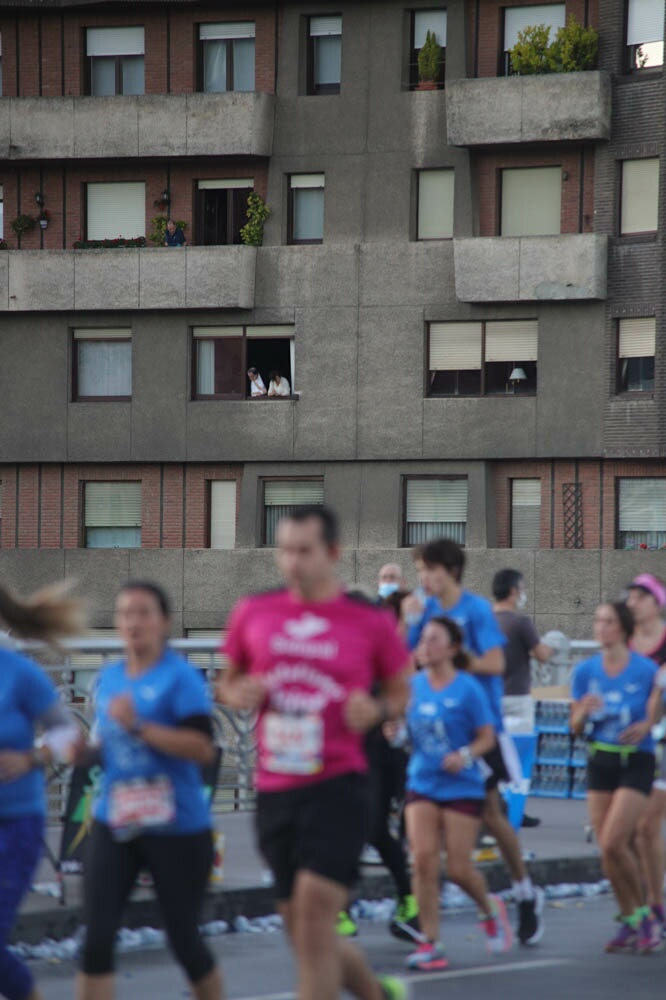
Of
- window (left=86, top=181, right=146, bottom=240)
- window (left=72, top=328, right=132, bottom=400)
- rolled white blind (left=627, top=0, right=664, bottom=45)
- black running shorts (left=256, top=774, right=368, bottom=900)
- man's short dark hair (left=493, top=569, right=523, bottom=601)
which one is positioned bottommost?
black running shorts (left=256, top=774, right=368, bottom=900)

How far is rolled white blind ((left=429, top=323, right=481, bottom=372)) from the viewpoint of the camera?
132 feet

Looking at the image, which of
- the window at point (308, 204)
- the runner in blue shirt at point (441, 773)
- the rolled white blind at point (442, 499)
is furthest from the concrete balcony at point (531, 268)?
the runner in blue shirt at point (441, 773)

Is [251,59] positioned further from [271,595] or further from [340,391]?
[271,595]

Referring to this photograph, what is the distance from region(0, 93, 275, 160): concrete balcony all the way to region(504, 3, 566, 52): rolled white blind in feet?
16.4

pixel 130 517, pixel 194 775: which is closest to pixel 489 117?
pixel 130 517

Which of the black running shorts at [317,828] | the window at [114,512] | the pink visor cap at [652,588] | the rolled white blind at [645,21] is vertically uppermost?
the rolled white blind at [645,21]

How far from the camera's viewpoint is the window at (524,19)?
40.3 metres

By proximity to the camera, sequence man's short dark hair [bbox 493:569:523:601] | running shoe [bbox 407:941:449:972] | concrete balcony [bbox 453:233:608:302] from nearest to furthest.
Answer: running shoe [bbox 407:941:449:972] < man's short dark hair [bbox 493:569:523:601] < concrete balcony [bbox 453:233:608:302]

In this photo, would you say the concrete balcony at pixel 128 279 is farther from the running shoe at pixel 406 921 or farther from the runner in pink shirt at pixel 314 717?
the runner in pink shirt at pixel 314 717

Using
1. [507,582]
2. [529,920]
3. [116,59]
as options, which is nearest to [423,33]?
[116,59]

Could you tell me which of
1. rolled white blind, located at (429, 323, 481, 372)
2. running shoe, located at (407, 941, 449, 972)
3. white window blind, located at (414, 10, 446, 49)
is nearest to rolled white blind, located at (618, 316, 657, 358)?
rolled white blind, located at (429, 323, 481, 372)

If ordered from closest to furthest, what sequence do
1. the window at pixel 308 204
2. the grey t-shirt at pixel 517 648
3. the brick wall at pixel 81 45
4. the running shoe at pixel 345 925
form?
the running shoe at pixel 345 925, the grey t-shirt at pixel 517 648, the window at pixel 308 204, the brick wall at pixel 81 45

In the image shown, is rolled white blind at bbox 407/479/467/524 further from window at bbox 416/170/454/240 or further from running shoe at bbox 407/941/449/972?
running shoe at bbox 407/941/449/972

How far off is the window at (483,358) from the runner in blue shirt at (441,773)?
30.4 m
